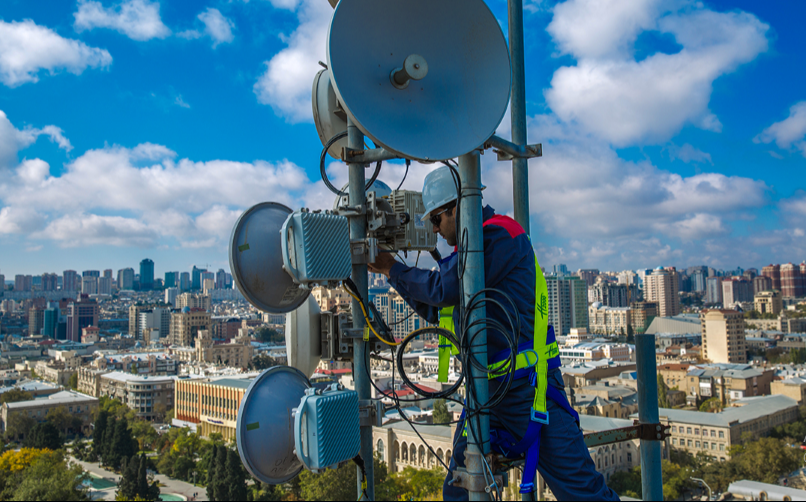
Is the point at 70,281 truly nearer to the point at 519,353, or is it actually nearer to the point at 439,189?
the point at 439,189

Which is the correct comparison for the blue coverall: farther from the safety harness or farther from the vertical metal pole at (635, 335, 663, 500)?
the vertical metal pole at (635, 335, 663, 500)

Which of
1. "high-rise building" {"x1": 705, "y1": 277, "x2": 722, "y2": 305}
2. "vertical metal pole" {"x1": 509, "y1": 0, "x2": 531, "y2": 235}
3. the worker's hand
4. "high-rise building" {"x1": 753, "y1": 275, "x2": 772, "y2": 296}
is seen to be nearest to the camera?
the worker's hand

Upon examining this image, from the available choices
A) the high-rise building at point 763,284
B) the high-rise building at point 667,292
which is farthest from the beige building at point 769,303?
the high-rise building at point 763,284

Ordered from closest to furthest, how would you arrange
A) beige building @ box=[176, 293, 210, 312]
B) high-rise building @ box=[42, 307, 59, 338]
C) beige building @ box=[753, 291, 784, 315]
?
beige building @ box=[753, 291, 784, 315] → high-rise building @ box=[42, 307, 59, 338] → beige building @ box=[176, 293, 210, 312]

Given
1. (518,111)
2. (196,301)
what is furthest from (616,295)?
(518,111)

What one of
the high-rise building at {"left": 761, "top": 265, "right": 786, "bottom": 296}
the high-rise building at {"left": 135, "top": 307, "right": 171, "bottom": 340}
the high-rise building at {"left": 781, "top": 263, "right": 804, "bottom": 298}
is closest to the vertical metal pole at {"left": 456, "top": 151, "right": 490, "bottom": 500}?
the high-rise building at {"left": 135, "top": 307, "right": 171, "bottom": 340}

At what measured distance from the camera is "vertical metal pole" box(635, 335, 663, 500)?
2.61m

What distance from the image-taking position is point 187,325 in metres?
95.6

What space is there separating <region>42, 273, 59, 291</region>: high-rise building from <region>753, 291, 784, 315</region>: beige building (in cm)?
17714

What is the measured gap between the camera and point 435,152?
7.54 ft

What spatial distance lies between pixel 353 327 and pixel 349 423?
0.46 m

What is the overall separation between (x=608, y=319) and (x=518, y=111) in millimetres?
96607

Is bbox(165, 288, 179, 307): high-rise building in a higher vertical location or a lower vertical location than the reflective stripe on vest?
higher

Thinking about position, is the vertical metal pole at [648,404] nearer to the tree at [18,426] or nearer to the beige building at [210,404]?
the beige building at [210,404]
